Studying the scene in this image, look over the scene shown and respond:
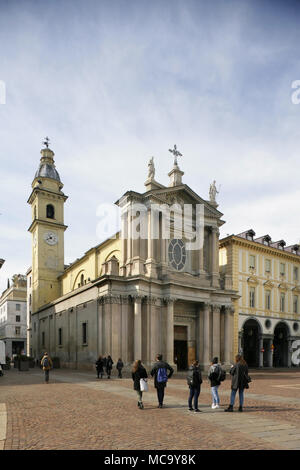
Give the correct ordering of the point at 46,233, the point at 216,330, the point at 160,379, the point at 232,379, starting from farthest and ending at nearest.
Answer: the point at 46,233, the point at 216,330, the point at 160,379, the point at 232,379

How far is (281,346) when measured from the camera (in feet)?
166

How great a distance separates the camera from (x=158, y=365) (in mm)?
13508

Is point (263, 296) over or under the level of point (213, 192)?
under

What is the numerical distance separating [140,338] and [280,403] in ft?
59.8

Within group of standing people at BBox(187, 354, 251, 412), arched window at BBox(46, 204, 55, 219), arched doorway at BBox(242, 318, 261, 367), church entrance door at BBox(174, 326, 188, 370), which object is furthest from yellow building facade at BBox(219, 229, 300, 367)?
group of standing people at BBox(187, 354, 251, 412)

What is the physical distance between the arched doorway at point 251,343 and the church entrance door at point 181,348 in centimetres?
1272

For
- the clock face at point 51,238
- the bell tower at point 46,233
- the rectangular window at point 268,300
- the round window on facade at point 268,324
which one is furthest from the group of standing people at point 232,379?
the clock face at point 51,238

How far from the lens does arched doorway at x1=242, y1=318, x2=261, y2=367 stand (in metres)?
46.8

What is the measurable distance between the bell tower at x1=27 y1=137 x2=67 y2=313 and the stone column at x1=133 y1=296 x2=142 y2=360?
83.9ft

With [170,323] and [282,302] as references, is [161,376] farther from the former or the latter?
[282,302]

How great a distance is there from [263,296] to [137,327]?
21.0m

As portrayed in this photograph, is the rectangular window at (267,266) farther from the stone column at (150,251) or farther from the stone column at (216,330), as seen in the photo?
the stone column at (150,251)

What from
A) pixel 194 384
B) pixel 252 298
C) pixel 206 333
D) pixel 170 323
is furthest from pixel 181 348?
pixel 194 384
